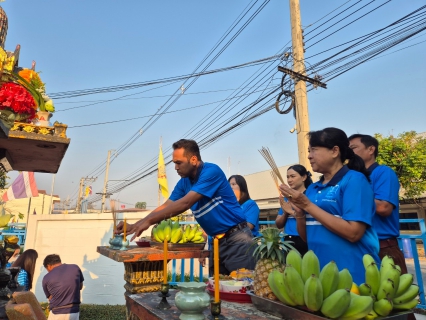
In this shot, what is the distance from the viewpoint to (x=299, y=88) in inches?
292

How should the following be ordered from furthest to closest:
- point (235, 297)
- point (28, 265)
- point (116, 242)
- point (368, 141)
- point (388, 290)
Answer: point (28, 265)
point (116, 242)
point (368, 141)
point (235, 297)
point (388, 290)

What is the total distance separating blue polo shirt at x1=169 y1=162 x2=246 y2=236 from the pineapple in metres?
0.90

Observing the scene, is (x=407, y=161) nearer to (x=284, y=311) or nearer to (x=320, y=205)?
(x=320, y=205)

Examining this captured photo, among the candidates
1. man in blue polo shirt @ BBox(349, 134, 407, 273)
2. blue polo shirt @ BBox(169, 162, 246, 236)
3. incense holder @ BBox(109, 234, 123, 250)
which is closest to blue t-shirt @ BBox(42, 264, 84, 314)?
incense holder @ BBox(109, 234, 123, 250)

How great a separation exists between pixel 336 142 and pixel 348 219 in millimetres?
476

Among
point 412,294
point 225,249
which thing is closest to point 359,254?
point 412,294

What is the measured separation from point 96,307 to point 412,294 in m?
6.10

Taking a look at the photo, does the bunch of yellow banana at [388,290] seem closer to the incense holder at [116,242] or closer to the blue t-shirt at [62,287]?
the incense holder at [116,242]

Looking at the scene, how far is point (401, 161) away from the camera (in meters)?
10.8

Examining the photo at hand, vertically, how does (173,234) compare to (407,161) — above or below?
below

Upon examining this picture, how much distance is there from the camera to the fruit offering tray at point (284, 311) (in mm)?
1027

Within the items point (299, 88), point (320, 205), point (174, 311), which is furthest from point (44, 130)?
point (299, 88)

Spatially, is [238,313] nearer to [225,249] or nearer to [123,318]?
[225,249]

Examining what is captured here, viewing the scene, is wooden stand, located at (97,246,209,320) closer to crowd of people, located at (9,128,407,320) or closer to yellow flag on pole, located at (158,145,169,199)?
crowd of people, located at (9,128,407,320)
